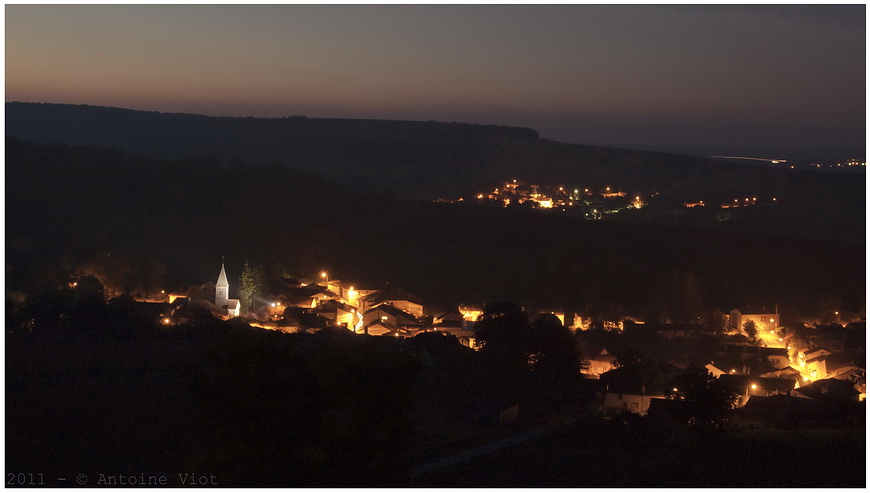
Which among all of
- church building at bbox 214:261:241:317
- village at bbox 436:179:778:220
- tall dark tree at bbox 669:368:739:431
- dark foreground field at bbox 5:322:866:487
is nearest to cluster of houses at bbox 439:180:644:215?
village at bbox 436:179:778:220

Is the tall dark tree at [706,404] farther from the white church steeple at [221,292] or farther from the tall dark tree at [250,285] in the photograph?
the tall dark tree at [250,285]

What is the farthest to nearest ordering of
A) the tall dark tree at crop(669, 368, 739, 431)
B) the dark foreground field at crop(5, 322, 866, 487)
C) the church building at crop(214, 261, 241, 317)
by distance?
the church building at crop(214, 261, 241, 317) → the tall dark tree at crop(669, 368, 739, 431) → the dark foreground field at crop(5, 322, 866, 487)

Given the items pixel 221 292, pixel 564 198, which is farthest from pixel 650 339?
pixel 564 198

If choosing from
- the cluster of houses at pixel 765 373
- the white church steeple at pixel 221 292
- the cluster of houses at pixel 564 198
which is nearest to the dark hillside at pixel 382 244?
the cluster of houses at pixel 765 373

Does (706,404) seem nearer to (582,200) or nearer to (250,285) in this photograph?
(250,285)

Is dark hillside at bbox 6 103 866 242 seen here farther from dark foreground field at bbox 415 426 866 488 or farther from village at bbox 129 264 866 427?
dark foreground field at bbox 415 426 866 488
